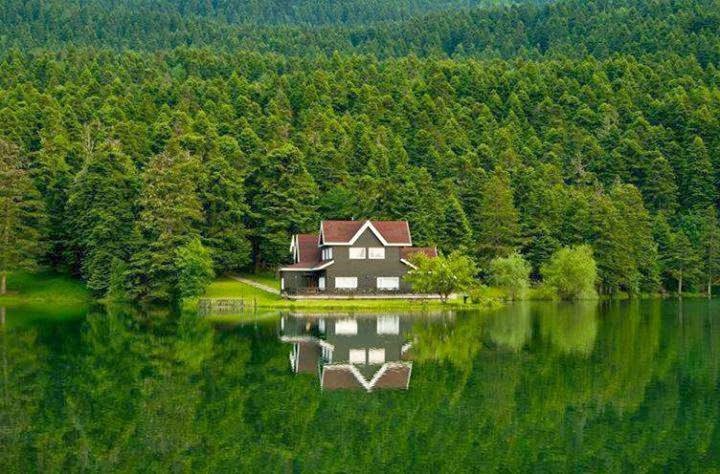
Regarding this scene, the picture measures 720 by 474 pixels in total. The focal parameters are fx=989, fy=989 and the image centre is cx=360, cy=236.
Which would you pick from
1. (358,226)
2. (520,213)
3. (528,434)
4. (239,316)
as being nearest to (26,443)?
(528,434)

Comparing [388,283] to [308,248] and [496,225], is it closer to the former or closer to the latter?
[308,248]

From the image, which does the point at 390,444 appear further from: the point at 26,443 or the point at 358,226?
the point at 358,226

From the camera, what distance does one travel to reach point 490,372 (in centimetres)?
3928

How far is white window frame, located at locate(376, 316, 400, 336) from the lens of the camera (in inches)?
2298

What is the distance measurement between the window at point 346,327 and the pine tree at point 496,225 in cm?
3724

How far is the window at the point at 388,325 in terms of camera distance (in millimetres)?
58553

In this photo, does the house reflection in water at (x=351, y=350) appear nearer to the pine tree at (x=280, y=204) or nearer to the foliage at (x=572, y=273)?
the pine tree at (x=280, y=204)

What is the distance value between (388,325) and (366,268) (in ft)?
76.6

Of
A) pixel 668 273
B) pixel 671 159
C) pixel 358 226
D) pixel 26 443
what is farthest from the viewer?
pixel 671 159

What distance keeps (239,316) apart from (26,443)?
45.1 m

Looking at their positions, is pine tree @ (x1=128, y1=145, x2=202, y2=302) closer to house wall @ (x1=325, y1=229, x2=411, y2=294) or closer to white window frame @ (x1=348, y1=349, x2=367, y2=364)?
house wall @ (x1=325, y1=229, x2=411, y2=294)

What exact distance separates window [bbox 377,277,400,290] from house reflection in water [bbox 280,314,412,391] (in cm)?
1693

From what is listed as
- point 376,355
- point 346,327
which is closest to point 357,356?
point 376,355

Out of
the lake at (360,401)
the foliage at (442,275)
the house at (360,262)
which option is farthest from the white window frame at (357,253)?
the lake at (360,401)
